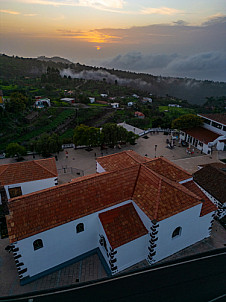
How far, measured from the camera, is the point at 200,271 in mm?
16438

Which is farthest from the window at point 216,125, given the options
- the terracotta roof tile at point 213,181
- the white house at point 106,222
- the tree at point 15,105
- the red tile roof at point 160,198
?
the tree at point 15,105

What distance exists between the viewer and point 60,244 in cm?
1662

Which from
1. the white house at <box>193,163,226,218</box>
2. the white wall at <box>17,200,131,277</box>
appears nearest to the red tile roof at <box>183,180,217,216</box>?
the white house at <box>193,163,226,218</box>

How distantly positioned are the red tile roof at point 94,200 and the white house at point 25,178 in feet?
28.4

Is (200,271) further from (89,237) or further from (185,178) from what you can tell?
(89,237)

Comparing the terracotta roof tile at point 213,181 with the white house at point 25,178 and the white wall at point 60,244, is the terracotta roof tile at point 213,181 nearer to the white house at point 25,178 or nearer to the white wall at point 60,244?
the white wall at point 60,244

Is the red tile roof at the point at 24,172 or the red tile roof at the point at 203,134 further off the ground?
the red tile roof at the point at 24,172

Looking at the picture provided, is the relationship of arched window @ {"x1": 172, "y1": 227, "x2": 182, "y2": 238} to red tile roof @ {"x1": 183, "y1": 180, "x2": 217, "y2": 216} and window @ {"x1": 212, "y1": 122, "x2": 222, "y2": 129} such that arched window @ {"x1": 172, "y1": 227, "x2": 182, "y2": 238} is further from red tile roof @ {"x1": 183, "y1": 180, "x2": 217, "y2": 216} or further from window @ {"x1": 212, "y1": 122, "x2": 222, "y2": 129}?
window @ {"x1": 212, "y1": 122, "x2": 222, "y2": 129}

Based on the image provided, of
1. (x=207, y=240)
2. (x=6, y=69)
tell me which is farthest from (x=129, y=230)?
(x=6, y=69)

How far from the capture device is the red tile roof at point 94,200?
1553cm

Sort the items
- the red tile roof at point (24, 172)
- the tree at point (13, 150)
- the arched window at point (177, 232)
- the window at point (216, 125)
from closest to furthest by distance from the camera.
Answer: the arched window at point (177, 232) < the red tile roof at point (24, 172) < the tree at point (13, 150) < the window at point (216, 125)

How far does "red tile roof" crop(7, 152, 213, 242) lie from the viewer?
15531 millimetres

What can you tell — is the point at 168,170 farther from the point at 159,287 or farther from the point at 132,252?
the point at 159,287

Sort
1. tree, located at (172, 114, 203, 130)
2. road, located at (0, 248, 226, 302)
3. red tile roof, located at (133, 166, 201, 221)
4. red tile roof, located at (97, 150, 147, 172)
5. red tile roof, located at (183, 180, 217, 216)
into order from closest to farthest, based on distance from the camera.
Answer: road, located at (0, 248, 226, 302)
red tile roof, located at (133, 166, 201, 221)
red tile roof, located at (183, 180, 217, 216)
red tile roof, located at (97, 150, 147, 172)
tree, located at (172, 114, 203, 130)
